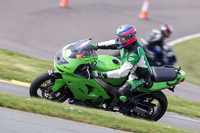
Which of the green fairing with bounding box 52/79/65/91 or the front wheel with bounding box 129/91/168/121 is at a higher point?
the green fairing with bounding box 52/79/65/91

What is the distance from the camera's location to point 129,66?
20.4 feet

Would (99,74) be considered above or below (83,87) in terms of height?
above

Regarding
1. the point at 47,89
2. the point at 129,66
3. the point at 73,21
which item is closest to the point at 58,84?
the point at 47,89

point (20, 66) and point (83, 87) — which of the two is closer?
point (83, 87)

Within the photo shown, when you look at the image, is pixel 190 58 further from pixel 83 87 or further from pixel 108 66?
pixel 83 87

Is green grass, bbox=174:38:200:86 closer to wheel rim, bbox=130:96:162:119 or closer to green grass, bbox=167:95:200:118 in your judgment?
green grass, bbox=167:95:200:118

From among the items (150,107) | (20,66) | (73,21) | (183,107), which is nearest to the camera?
(150,107)

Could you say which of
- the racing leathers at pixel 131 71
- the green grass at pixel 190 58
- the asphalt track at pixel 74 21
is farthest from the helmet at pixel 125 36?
the green grass at pixel 190 58

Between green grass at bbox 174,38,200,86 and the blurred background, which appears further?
green grass at bbox 174,38,200,86

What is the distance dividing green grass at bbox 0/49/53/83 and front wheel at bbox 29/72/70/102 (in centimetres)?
144

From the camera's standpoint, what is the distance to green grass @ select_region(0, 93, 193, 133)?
226 inches

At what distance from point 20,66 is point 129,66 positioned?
3.47 m

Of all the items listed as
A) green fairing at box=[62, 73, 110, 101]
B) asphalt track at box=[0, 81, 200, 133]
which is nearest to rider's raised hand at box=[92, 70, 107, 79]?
green fairing at box=[62, 73, 110, 101]

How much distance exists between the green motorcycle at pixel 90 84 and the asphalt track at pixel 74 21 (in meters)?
3.00
